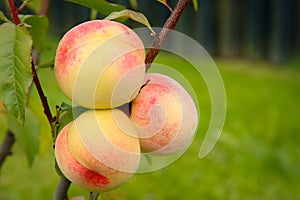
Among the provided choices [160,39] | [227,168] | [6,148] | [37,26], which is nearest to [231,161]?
[227,168]

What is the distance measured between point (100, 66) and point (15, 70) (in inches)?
4.3

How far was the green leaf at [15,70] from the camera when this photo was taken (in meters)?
0.76

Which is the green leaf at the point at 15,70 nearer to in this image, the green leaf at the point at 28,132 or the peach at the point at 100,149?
the peach at the point at 100,149

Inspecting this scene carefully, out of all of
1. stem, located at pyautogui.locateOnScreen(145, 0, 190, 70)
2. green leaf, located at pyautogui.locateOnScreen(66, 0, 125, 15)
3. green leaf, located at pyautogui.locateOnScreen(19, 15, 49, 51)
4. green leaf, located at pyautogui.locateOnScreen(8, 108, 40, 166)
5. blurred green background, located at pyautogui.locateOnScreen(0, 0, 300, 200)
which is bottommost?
blurred green background, located at pyautogui.locateOnScreen(0, 0, 300, 200)

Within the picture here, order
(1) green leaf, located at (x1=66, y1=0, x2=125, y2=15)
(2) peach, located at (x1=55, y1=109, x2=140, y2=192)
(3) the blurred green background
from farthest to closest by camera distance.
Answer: (3) the blurred green background, (1) green leaf, located at (x1=66, y1=0, x2=125, y2=15), (2) peach, located at (x1=55, y1=109, x2=140, y2=192)

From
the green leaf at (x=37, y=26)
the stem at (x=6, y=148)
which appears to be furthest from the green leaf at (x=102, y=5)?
the stem at (x=6, y=148)

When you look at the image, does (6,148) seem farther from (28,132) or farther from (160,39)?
(160,39)

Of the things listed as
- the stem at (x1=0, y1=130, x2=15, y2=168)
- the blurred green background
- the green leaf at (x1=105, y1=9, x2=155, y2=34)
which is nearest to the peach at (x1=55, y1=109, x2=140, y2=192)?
the green leaf at (x1=105, y1=9, x2=155, y2=34)

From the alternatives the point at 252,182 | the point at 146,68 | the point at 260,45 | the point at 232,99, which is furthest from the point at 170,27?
the point at 260,45

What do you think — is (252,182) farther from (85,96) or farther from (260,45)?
(260,45)

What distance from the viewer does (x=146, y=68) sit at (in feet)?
2.59

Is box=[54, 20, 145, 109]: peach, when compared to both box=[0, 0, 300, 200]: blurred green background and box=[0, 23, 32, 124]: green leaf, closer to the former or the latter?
box=[0, 23, 32, 124]: green leaf

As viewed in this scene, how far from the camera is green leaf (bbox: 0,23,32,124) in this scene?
2.48 ft

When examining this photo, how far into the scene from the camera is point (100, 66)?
0.73 metres
